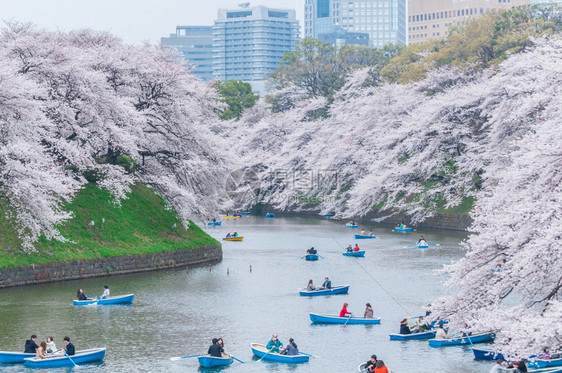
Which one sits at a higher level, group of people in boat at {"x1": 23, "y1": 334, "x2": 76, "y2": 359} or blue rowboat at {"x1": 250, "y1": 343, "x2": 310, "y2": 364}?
group of people in boat at {"x1": 23, "y1": 334, "x2": 76, "y2": 359}

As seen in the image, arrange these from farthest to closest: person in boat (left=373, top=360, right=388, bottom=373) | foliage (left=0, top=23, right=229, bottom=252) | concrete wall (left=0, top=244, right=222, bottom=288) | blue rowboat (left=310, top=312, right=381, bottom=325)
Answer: concrete wall (left=0, top=244, right=222, bottom=288)
foliage (left=0, top=23, right=229, bottom=252)
blue rowboat (left=310, top=312, right=381, bottom=325)
person in boat (left=373, top=360, right=388, bottom=373)

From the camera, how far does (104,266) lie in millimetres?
49375

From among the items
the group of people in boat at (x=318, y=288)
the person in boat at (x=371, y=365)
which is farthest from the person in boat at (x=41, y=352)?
the group of people in boat at (x=318, y=288)

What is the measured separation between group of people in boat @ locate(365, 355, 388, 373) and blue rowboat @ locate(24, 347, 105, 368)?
9.42 m

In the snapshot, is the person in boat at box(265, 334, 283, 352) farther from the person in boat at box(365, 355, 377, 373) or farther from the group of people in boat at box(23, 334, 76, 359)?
the group of people in boat at box(23, 334, 76, 359)

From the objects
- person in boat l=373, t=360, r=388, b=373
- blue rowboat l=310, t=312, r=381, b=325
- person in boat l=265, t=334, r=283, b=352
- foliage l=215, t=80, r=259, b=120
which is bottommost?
blue rowboat l=310, t=312, r=381, b=325

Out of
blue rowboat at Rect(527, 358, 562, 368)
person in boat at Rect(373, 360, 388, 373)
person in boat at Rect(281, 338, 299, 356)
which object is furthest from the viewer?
person in boat at Rect(281, 338, 299, 356)

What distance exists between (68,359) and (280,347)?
301 inches

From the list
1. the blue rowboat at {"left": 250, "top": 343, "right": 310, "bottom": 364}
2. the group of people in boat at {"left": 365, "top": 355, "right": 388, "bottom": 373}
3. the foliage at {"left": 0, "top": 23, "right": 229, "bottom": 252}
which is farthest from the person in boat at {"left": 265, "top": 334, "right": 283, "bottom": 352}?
the foliage at {"left": 0, "top": 23, "right": 229, "bottom": 252}

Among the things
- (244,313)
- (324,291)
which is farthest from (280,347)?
(324,291)

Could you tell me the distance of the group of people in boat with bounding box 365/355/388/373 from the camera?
2730 cm

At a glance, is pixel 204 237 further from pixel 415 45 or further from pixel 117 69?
pixel 415 45

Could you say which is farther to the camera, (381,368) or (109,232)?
(109,232)

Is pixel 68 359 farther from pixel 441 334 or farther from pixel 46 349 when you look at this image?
pixel 441 334
